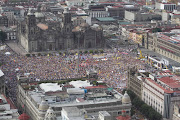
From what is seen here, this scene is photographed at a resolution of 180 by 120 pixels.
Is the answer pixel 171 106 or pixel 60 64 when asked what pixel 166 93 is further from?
pixel 60 64

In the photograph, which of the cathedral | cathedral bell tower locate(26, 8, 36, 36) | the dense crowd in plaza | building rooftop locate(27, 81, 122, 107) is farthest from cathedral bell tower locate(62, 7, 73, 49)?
building rooftop locate(27, 81, 122, 107)

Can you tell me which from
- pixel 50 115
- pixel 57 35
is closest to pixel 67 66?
pixel 57 35

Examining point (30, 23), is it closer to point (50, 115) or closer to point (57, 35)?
point (57, 35)

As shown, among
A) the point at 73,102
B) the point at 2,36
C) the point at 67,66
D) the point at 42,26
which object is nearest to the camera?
the point at 73,102

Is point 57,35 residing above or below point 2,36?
above

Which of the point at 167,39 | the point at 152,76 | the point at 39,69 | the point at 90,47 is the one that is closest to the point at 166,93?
the point at 152,76

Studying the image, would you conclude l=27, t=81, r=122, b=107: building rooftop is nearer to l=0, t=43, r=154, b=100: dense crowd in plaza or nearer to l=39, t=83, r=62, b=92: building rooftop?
l=39, t=83, r=62, b=92: building rooftop
